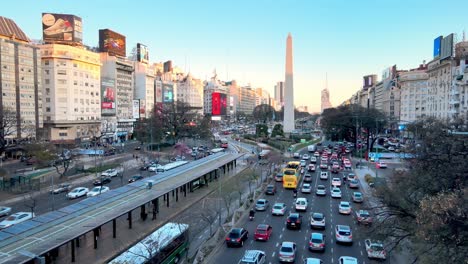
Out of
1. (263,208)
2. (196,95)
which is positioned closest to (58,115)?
(263,208)

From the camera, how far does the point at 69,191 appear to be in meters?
29.1

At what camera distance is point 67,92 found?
5731cm

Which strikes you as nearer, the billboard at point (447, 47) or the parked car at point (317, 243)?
the parked car at point (317, 243)

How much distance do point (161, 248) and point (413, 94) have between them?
257 feet

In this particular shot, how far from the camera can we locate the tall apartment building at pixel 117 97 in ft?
221

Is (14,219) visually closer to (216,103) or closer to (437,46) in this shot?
(437,46)

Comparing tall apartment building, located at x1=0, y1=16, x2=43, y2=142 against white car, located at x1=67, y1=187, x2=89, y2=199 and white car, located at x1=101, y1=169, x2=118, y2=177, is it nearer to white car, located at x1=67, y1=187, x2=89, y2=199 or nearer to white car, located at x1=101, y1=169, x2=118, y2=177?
white car, located at x1=101, y1=169, x2=118, y2=177

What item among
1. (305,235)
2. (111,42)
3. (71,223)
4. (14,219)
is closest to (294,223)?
(305,235)

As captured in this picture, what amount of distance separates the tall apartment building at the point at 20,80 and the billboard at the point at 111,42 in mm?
20760

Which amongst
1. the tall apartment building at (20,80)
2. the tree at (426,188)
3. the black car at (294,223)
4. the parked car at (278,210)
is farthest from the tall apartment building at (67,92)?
the tree at (426,188)

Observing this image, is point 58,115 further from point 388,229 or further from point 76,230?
point 388,229

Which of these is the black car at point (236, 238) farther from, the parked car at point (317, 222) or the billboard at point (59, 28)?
the billboard at point (59, 28)

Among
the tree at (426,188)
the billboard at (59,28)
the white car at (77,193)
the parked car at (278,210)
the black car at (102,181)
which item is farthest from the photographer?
the billboard at (59,28)

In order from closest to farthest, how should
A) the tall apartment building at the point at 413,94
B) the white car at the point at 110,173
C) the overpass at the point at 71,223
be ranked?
the overpass at the point at 71,223 → the white car at the point at 110,173 → the tall apartment building at the point at 413,94
